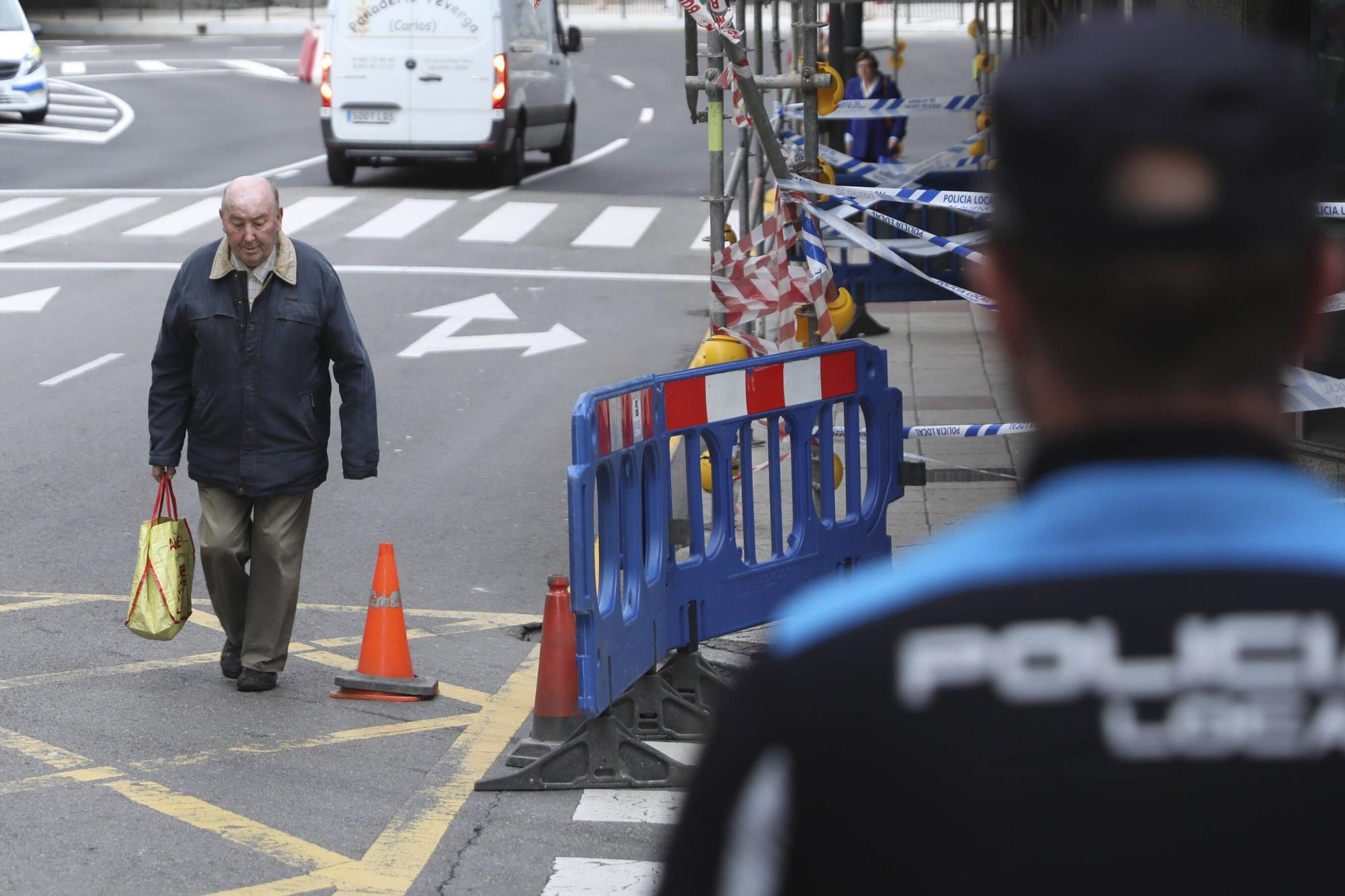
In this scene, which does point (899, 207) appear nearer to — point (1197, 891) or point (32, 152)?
point (1197, 891)

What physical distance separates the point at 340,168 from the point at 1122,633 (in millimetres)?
21775

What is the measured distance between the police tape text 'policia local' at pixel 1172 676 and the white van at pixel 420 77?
20.7m

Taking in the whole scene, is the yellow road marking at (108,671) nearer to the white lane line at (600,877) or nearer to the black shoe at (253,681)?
the black shoe at (253,681)

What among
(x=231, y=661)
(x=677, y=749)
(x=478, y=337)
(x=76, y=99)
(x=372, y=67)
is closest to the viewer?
(x=677, y=749)

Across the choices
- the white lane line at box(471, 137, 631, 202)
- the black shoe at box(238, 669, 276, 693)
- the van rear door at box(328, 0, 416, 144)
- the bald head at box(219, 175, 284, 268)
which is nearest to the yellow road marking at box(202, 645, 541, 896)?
the black shoe at box(238, 669, 276, 693)

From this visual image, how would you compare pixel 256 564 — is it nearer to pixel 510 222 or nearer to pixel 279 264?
pixel 279 264

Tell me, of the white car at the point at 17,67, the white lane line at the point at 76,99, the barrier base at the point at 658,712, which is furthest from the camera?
the white lane line at the point at 76,99

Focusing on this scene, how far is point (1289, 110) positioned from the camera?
49.8 inches

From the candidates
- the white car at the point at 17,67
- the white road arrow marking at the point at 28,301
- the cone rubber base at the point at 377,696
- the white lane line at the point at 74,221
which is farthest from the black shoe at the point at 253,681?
the white car at the point at 17,67

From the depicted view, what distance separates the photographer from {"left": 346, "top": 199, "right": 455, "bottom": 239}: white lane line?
749 inches

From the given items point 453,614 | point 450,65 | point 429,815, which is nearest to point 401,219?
point 450,65

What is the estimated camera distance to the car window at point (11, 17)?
2781 centimetres

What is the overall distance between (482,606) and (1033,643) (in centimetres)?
685

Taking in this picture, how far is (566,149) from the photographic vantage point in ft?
83.6
